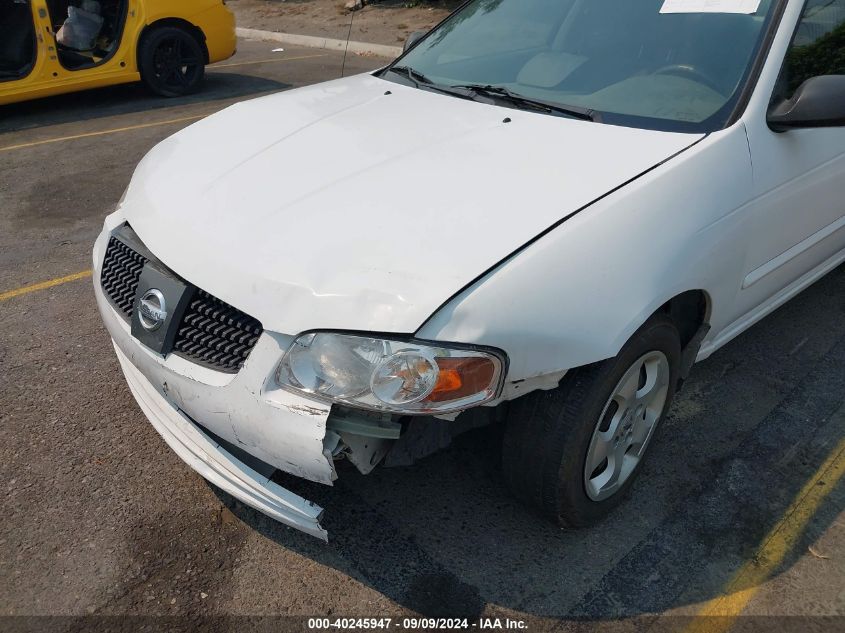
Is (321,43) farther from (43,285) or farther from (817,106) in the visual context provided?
(817,106)

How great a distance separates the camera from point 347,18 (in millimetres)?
14148

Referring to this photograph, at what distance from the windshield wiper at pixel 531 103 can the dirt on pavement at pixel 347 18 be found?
9.48 m

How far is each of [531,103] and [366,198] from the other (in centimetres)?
93

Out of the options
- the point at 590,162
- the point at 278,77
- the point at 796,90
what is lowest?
the point at 278,77

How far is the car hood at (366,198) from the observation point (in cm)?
199

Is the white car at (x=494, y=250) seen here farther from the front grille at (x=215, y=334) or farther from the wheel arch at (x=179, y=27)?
the wheel arch at (x=179, y=27)

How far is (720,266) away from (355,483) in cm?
144

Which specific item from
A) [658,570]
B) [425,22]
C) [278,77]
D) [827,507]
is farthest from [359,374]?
[425,22]

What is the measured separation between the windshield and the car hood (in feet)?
0.61

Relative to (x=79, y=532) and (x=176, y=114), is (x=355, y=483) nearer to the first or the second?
(x=79, y=532)

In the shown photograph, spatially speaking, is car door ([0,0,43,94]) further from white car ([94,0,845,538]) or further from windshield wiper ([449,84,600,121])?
windshield wiper ([449,84,600,121])

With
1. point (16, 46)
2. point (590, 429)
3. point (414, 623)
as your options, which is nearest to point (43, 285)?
point (414, 623)

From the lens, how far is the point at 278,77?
10.2 m

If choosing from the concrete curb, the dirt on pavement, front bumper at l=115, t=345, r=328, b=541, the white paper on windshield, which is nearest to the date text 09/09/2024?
front bumper at l=115, t=345, r=328, b=541
